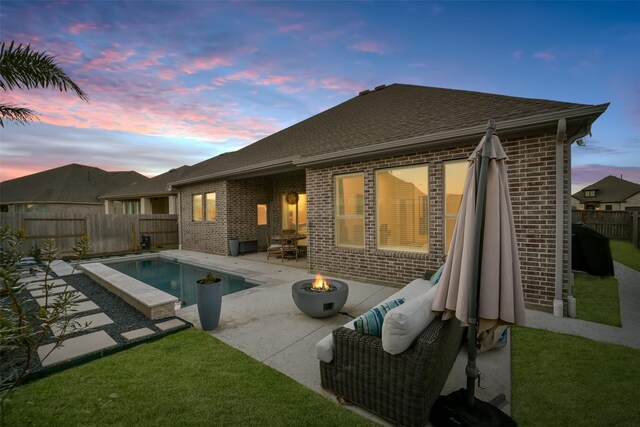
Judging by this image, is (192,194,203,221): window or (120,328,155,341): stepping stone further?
(192,194,203,221): window

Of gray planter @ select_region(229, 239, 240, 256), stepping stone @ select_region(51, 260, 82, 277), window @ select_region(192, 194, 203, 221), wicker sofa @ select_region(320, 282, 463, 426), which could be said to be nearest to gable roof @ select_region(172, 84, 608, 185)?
window @ select_region(192, 194, 203, 221)

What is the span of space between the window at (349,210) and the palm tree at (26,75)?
18.4 ft

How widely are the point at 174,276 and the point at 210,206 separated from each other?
169 inches

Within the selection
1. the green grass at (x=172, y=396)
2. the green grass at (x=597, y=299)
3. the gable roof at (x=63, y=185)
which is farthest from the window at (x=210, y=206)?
the gable roof at (x=63, y=185)

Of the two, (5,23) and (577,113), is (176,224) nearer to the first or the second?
(5,23)

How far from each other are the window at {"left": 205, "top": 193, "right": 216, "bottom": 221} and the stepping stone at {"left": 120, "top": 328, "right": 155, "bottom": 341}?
28.0 ft

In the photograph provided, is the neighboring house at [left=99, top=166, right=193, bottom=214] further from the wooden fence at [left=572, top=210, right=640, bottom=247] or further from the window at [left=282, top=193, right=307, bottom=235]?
the wooden fence at [left=572, top=210, right=640, bottom=247]

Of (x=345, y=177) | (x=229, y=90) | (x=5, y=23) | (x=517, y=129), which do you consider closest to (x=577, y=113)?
(x=517, y=129)

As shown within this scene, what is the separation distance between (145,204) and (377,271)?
1835 cm

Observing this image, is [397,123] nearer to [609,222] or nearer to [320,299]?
[320,299]

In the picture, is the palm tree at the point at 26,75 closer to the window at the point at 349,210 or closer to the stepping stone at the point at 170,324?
the stepping stone at the point at 170,324

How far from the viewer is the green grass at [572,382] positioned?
240 centimetres

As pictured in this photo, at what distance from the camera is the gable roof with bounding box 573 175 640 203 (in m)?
34.9

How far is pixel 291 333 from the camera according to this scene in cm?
408
